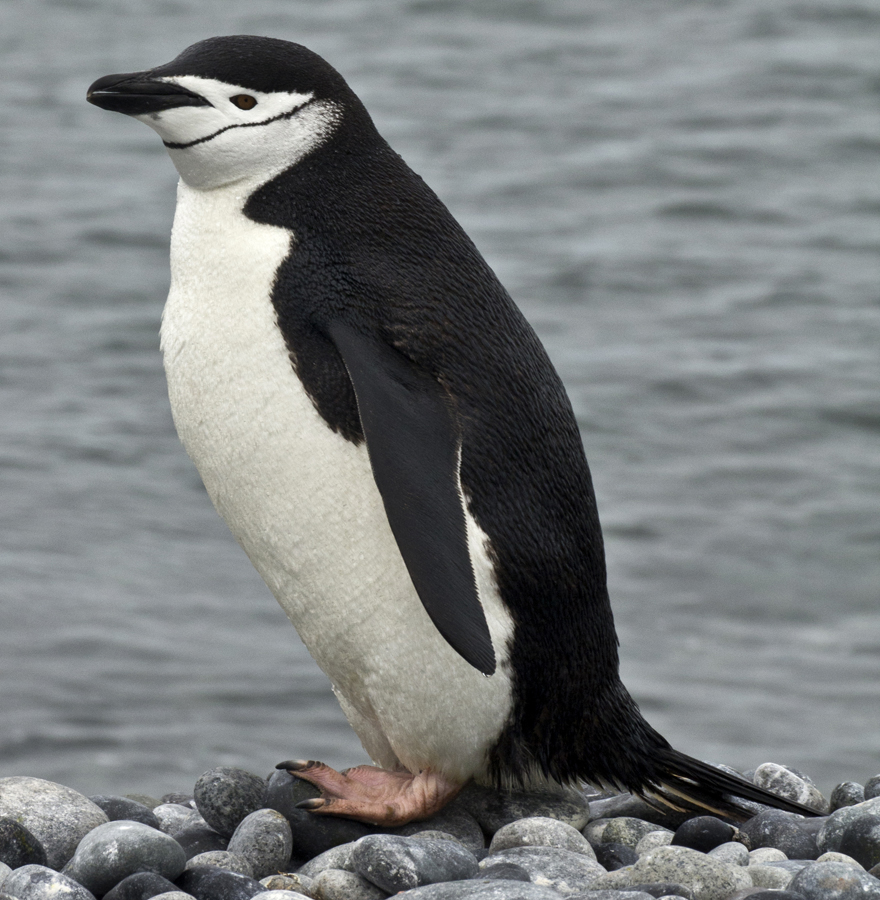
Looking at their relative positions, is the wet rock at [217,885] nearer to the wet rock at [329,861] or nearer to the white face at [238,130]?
the wet rock at [329,861]

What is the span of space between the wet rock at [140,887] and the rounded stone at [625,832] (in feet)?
2.94

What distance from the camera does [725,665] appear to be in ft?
19.5

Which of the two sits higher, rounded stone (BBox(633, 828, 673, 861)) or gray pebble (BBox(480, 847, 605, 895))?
gray pebble (BBox(480, 847, 605, 895))

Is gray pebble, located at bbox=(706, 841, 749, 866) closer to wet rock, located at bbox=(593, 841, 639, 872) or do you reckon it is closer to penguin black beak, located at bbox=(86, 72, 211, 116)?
wet rock, located at bbox=(593, 841, 639, 872)

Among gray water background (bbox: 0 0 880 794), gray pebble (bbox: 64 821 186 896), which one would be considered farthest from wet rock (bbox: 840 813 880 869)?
gray water background (bbox: 0 0 880 794)

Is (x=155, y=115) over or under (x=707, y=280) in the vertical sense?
over

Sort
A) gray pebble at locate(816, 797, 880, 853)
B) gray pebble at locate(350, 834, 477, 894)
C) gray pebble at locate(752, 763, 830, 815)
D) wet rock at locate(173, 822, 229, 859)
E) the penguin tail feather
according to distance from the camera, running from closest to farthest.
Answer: gray pebble at locate(350, 834, 477, 894) < gray pebble at locate(816, 797, 880, 853) < wet rock at locate(173, 822, 229, 859) < the penguin tail feather < gray pebble at locate(752, 763, 830, 815)

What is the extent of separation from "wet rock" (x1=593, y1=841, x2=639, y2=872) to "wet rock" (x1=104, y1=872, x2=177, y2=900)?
81cm

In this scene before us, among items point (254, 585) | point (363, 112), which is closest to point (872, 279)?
point (254, 585)

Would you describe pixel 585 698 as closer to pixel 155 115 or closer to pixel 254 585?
pixel 155 115

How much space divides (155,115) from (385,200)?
1.48 feet

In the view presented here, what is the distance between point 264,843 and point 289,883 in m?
0.23

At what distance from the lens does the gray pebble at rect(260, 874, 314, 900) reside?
2458 mm

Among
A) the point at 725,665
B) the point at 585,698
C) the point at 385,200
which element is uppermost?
the point at 385,200
